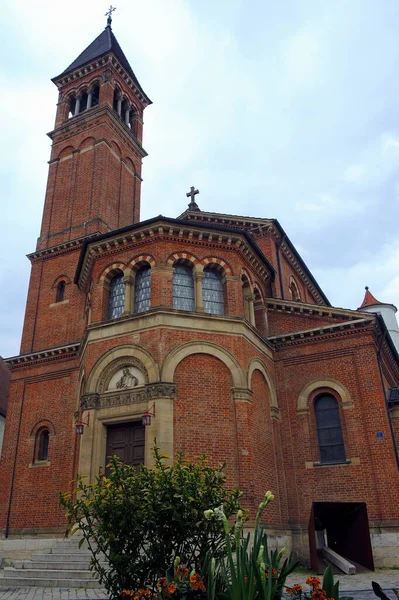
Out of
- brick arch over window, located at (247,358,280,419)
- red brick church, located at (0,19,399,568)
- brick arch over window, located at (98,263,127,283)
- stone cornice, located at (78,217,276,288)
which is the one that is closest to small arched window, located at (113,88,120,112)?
red brick church, located at (0,19,399,568)

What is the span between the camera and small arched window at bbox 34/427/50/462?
20622mm

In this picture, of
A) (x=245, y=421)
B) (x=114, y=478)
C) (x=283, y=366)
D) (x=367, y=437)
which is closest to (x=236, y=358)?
(x=245, y=421)

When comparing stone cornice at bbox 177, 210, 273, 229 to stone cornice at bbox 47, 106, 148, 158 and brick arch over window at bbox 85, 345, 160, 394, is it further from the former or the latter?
brick arch over window at bbox 85, 345, 160, 394

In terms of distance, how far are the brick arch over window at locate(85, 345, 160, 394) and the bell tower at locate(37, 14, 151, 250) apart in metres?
9.22

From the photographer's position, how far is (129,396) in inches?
650

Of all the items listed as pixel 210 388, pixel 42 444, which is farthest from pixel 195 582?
pixel 42 444

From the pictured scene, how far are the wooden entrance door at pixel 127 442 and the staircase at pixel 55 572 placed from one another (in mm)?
2921

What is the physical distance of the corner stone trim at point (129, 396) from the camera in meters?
15.9

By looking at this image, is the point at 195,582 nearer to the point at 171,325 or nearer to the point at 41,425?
the point at 171,325

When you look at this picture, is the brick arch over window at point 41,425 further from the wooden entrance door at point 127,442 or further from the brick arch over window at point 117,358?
the wooden entrance door at point 127,442

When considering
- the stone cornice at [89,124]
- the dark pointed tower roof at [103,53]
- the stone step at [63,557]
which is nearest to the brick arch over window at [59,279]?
the stone cornice at [89,124]

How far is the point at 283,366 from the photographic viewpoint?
65.1 feet

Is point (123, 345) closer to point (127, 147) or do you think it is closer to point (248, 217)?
point (248, 217)

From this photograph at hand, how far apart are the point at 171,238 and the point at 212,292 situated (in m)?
2.48
